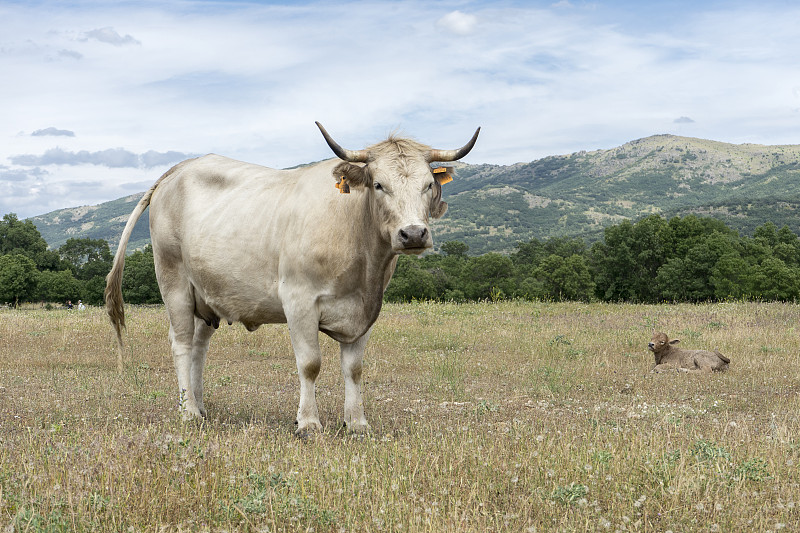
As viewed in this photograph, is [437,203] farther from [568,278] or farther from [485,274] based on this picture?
[485,274]

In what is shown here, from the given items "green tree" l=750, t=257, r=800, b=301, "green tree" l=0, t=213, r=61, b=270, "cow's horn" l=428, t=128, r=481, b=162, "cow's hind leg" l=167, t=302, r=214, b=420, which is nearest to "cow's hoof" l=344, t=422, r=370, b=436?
A: "cow's hind leg" l=167, t=302, r=214, b=420

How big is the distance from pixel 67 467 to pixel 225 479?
52.2 inches

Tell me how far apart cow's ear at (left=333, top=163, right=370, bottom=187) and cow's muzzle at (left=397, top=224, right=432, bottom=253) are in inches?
39.3

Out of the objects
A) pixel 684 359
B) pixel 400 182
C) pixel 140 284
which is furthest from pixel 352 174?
pixel 140 284

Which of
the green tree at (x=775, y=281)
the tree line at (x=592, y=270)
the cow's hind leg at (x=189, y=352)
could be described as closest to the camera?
the cow's hind leg at (x=189, y=352)

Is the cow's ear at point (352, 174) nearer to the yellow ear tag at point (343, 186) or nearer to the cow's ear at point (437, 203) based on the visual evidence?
the yellow ear tag at point (343, 186)

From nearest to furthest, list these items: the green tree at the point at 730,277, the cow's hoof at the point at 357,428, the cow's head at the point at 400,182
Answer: the cow's head at the point at 400,182
the cow's hoof at the point at 357,428
the green tree at the point at 730,277

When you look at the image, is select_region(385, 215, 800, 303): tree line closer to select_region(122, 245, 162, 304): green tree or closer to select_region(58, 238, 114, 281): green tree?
select_region(122, 245, 162, 304): green tree

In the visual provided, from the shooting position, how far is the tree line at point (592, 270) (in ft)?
242

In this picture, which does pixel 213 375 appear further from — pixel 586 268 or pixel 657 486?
pixel 586 268

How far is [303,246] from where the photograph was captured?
7.44 m

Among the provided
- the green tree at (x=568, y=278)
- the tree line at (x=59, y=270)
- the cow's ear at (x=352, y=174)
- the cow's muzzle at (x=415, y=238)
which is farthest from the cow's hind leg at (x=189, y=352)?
the green tree at (x=568, y=278)

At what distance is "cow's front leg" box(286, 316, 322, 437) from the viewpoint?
7.46 m

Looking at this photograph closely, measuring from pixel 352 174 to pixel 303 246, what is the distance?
3.26ft
